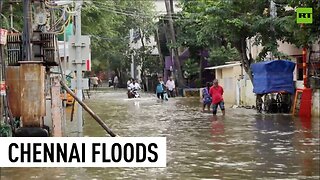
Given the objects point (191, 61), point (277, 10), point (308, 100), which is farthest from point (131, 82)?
point (308, 100)

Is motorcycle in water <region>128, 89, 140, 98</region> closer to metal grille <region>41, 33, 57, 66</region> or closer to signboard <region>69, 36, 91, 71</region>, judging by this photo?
signboard <region>69, 36, 91, 71</region>

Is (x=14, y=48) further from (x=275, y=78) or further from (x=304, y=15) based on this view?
(x=275, y=78)

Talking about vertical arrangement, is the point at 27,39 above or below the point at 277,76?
above

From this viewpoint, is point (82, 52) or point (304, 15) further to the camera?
point (304, 15)

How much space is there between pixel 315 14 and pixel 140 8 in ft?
117

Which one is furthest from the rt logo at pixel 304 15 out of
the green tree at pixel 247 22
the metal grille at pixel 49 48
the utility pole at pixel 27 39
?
the utility pole at pixel 27 39

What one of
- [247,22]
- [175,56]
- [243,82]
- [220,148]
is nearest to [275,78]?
[247,22]

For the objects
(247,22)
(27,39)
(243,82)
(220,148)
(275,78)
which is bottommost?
(220,148)
